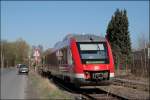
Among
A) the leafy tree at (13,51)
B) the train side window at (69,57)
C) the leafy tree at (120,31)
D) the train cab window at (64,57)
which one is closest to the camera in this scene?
the train side window at (69,57)

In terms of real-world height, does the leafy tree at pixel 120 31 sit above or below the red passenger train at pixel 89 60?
above

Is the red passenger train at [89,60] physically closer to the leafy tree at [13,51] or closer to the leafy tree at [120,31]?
the leafy tree at [120,31]

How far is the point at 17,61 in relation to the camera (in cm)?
15188

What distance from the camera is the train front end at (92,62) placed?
2455 centimetres

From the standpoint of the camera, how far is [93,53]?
2531 cm

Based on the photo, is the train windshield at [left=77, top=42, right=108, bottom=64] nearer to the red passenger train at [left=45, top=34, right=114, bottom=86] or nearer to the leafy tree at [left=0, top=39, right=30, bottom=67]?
the red passenger train at [left=45, top=34, right=114, bottom=86]

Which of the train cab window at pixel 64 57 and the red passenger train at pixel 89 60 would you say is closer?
the red passenger train at pixel 89 60

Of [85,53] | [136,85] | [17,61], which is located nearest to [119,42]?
[136,85]

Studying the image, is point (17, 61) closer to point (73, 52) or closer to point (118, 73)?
point (118, 73)

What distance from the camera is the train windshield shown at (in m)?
25.0

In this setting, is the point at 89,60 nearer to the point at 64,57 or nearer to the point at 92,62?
the point at 92,62

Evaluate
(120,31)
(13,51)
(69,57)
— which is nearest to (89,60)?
(69,57)

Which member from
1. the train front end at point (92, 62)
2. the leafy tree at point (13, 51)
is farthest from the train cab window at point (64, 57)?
the leafy tree at point (13, 51)

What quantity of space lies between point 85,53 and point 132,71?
1548 centimetres
